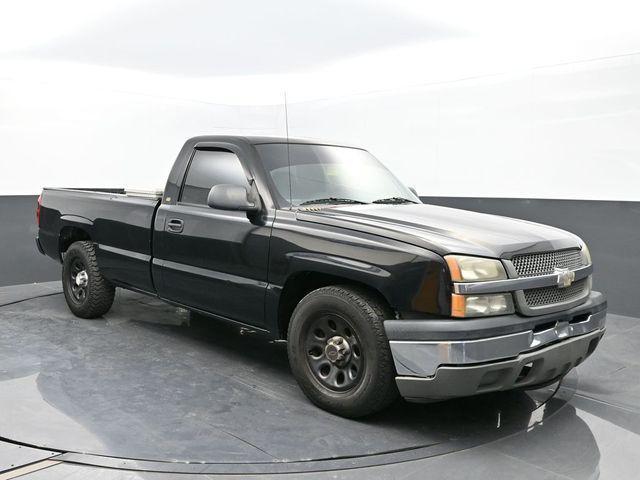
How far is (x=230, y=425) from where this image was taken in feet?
12.1

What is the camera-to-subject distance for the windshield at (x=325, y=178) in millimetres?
4453

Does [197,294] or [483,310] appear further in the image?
[197,294]

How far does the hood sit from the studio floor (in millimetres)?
1122

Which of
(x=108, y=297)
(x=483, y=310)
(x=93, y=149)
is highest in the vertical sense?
(x=93, y=149)

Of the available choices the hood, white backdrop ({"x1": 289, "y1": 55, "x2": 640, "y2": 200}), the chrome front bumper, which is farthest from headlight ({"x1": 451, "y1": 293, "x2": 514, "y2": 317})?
white backdrop ({"x1": 289, "y1": 55, "x2": 640, "y2": 200})

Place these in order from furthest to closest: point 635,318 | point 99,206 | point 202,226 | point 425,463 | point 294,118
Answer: point 294,118 → point 635,318 → point 99,206 → point 202,226 → point 425,463

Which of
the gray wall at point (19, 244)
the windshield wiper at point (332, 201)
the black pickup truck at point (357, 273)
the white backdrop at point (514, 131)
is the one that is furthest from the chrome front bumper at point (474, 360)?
the gray wall at point (19, 244)

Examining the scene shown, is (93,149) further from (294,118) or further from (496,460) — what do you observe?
(496,460)

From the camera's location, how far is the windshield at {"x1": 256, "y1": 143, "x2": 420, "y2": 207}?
445 centimetres

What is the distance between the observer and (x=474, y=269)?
11.1ft

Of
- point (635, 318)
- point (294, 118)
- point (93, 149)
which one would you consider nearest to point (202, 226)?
point (635, 318)

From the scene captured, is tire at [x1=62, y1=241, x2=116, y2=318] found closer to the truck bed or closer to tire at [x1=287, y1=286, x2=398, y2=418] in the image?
the truck bed

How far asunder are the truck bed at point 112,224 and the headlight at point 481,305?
2.86m

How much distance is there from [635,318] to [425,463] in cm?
440
